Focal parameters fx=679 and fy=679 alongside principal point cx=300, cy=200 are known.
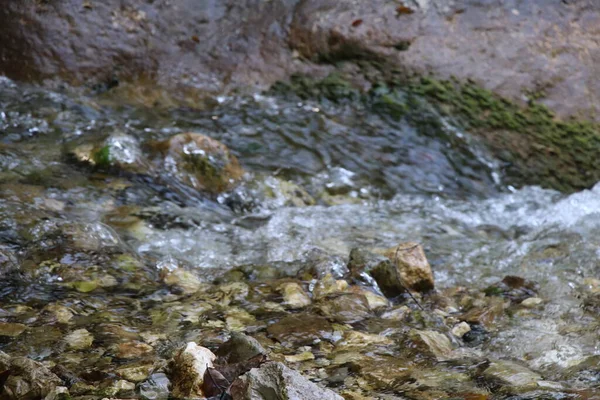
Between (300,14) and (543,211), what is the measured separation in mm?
2651

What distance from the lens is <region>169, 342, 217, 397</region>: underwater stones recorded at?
6.23 feet

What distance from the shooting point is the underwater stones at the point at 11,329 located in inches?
89.0

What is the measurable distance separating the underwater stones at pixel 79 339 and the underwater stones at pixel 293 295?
0.86 m

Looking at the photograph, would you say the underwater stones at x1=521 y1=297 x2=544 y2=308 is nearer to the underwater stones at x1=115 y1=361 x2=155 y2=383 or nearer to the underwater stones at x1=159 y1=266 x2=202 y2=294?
the underwater stones at x1=159 y1=266 x2=202 y2=294

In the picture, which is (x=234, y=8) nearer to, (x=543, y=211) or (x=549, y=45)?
(x=549, y=45)

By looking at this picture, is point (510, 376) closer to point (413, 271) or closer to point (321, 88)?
point (413, 271)

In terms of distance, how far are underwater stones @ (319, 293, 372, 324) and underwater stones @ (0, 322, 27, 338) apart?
1.14 meters

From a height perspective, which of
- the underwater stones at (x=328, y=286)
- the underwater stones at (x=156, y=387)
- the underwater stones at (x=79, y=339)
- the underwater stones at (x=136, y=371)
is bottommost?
the underwater stones at (x=328, y=286)

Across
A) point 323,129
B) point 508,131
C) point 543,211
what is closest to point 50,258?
point 323,129

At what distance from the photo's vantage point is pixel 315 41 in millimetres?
5895

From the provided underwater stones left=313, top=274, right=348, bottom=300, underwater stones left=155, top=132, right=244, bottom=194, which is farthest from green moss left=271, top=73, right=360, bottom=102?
underwater stones left=313, top=274, right=348, bottom=300

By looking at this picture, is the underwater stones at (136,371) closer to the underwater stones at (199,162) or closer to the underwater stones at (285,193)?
the underwater stones at (199,162)

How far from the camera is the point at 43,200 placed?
3.68m

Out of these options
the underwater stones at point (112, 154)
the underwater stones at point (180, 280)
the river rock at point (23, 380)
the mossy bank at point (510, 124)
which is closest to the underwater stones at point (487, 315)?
the underwater stones at point (180, 280)
